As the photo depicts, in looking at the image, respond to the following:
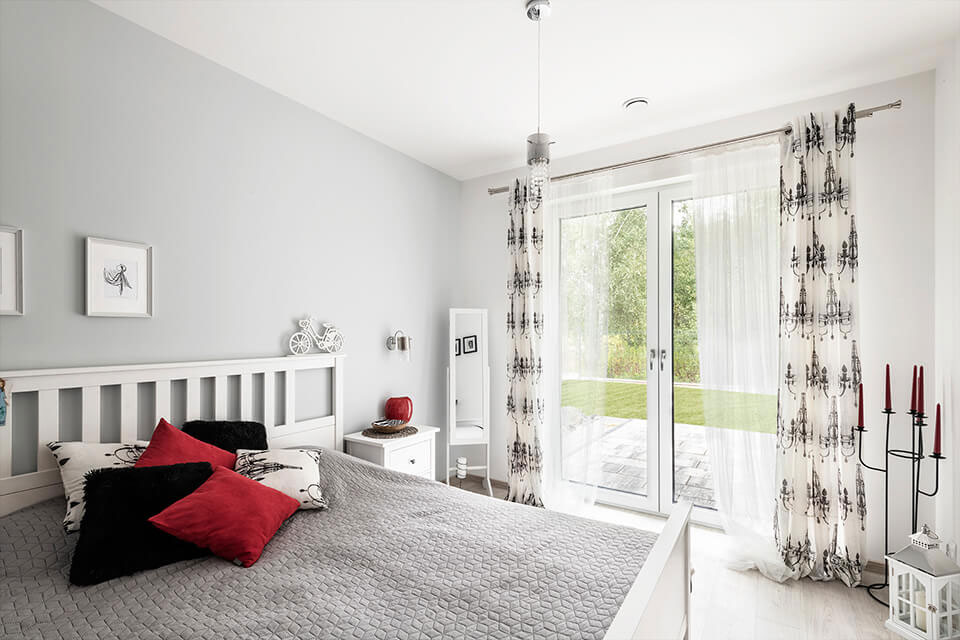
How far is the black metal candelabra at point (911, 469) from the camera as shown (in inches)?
87.3

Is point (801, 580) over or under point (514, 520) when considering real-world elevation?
under

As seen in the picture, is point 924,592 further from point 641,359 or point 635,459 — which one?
point 641,359

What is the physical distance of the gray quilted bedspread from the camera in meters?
1.16

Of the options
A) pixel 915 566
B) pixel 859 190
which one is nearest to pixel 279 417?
pixel 915 566

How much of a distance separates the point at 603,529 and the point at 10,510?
2.16 metres

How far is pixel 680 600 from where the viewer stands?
165cm

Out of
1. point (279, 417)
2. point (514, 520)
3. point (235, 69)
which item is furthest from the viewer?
point (279, 417)

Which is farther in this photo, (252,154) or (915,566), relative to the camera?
(252,154)

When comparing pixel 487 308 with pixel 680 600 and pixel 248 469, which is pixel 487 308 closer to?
pixel 248 469

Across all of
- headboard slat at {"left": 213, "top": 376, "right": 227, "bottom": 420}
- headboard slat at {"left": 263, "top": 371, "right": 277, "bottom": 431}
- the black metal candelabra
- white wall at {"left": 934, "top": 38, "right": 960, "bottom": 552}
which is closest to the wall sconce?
headboard slat at {"left": 263, "top": 371, "right": 277, "bottom": 431}

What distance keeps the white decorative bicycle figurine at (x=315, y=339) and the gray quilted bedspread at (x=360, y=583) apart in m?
1.14

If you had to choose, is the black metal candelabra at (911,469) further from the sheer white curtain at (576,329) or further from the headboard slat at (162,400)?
the headboard slat at (162,400)

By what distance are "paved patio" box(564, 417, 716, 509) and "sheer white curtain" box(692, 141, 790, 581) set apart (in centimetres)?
35

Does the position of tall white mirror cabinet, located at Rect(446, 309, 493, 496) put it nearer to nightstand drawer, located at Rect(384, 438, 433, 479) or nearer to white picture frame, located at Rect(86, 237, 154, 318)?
nightstand drawer, located at Rect(384, 438, 433, 479)
